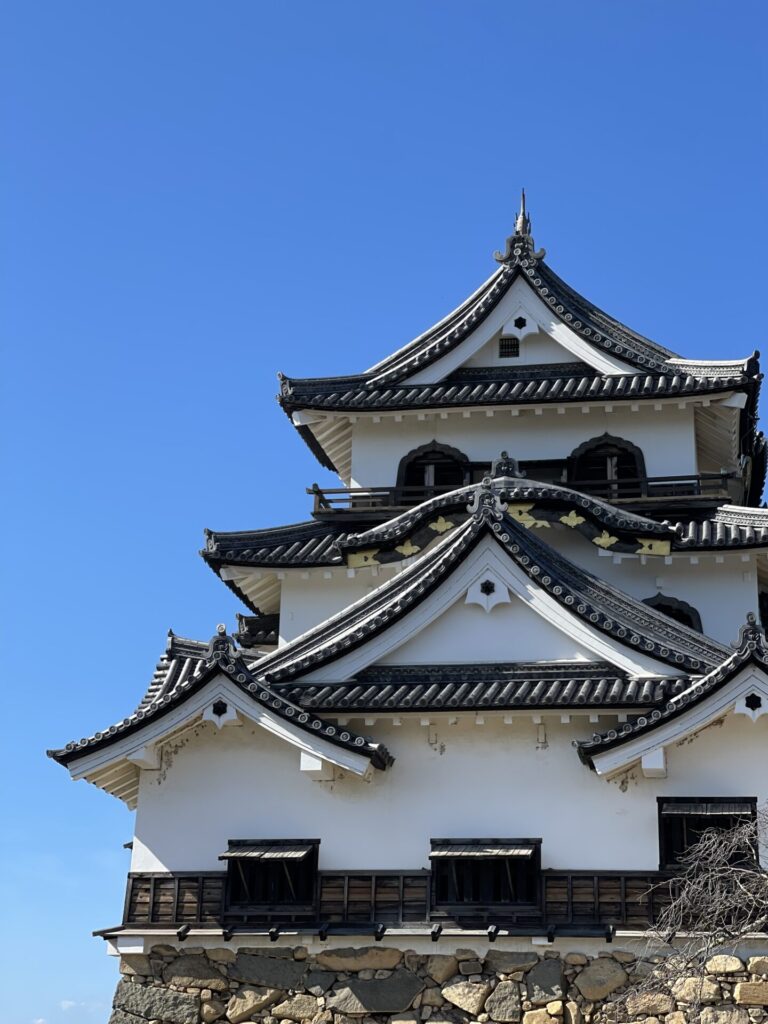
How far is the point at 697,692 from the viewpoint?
15102 millimetres

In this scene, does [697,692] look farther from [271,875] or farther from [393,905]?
[271,875]

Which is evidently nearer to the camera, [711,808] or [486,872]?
[711,808]

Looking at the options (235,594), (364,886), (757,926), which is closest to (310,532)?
(235,594)

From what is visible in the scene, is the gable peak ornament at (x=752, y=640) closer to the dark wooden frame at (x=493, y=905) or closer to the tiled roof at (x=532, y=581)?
the tiled roof at (x=532, y=581)

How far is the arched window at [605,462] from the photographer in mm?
21609

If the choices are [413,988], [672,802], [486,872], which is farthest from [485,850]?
[672,802]

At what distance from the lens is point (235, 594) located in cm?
2214

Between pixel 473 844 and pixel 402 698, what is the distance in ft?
5.83

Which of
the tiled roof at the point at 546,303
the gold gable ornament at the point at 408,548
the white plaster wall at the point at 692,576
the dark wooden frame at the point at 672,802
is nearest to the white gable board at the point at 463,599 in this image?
the dark wooden frame at the point at 672,802

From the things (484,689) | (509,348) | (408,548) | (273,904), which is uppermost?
(509,348)

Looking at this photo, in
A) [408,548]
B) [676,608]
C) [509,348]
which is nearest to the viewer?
[676,608]

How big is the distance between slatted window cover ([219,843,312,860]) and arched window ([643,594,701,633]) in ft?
21.0

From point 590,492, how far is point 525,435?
1482mm

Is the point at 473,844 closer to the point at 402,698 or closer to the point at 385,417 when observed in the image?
the point at 402,698
